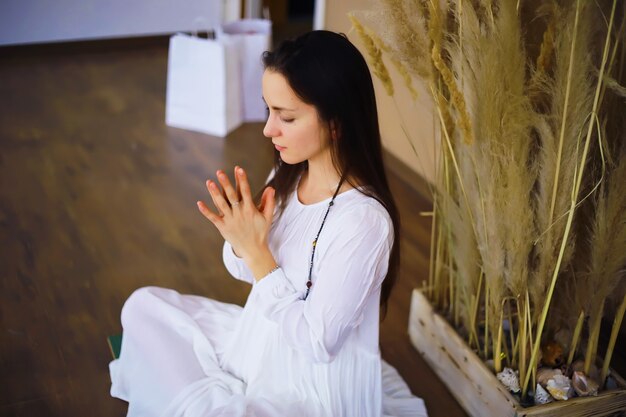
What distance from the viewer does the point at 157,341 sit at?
1791mm

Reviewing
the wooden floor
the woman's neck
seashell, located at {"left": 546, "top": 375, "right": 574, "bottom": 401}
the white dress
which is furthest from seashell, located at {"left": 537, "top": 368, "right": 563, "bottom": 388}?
the woman's neck

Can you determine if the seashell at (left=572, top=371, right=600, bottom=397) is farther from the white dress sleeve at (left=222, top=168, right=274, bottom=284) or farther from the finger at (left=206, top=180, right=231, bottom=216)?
the finger at (left=206, top=180, right=231, bottom=216)

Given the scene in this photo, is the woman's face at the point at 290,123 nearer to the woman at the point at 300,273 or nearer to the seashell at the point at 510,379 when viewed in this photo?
the woman at the point at 300,273

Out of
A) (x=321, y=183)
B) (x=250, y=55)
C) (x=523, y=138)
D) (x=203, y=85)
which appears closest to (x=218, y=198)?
(x=321, y=183)

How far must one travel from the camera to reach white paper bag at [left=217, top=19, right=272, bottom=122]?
3723 millimetres

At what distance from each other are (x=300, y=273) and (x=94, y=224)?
4.92 feet

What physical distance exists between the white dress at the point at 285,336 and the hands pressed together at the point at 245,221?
1.6 inches

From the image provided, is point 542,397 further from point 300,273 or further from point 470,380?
point 300,273

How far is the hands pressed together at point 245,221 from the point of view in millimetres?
1466

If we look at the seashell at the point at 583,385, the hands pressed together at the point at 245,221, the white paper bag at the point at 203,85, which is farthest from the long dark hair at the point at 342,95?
the white paper bag at the point at 203,85

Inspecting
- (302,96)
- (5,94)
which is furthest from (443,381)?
(5,94)

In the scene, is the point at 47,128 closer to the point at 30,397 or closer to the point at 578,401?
the point at 30,397

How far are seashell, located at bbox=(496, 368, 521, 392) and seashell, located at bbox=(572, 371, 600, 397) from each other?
14 cm

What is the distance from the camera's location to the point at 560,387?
73.0 inches
